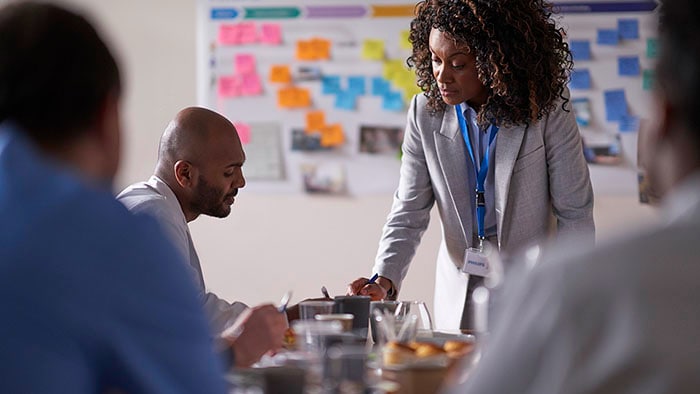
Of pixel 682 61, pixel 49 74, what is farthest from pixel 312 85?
pixel 682 61

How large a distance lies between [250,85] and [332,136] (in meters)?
0.47

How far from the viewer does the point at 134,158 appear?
4.73 m

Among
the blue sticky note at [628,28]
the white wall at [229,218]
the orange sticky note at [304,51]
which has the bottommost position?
the white wall at [229,218]

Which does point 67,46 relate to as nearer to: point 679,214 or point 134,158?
point 679,214

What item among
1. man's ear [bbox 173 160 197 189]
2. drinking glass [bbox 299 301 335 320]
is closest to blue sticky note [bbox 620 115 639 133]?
man's ear [bbox 173 160 197 189]

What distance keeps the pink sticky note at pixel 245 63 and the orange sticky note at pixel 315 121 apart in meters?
0.35

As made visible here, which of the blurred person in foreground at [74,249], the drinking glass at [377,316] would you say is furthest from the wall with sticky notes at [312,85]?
the blurred person in foreground at [74,249]

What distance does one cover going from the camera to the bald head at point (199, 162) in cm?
277

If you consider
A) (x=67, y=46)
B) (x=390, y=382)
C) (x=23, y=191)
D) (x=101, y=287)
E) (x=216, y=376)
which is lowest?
(x=390, y=382)

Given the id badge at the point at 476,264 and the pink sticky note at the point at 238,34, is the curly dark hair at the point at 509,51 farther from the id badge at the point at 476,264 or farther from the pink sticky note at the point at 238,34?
the pink sticky note at the point at 238,34

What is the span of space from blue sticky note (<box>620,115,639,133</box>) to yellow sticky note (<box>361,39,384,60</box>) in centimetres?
114

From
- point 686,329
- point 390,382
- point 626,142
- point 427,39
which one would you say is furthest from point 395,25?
point 686,329

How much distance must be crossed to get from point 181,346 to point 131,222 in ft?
0.53

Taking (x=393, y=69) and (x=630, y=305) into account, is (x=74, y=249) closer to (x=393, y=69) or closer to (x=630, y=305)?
(x=630, y=305)
